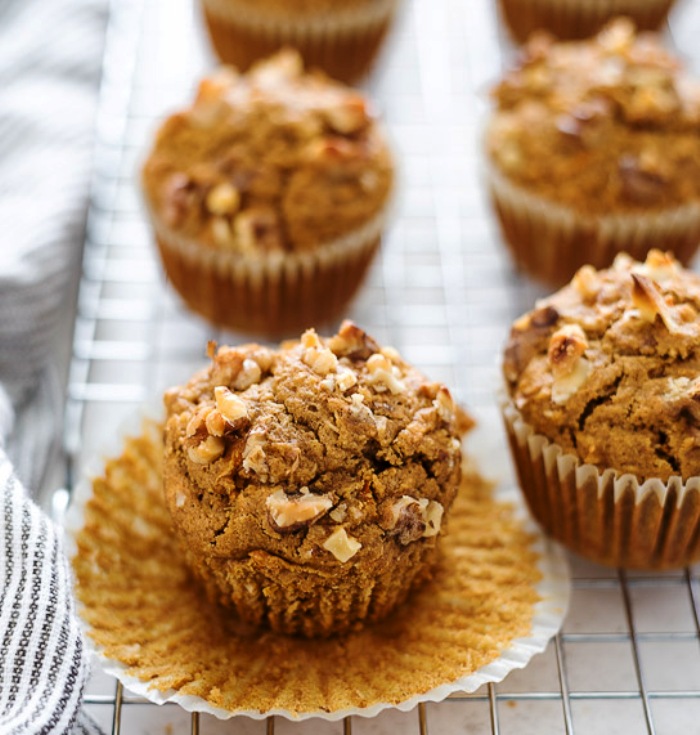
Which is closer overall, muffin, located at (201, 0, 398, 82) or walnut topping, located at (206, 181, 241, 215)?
walnut topping, located at (206, 181, 241, 215)

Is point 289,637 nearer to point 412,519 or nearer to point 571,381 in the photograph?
point 412,519

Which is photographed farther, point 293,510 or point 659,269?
point 659,269

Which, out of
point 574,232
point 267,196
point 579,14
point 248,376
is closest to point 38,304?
point 267,196

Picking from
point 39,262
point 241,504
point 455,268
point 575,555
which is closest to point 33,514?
point 241,504

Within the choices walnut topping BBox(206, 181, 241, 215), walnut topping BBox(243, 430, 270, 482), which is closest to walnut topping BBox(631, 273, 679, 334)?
walnut topping BBox(243, 430, 270, 482)

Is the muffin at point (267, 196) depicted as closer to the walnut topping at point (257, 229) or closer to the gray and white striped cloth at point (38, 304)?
the walnut topping at point (257, 229)

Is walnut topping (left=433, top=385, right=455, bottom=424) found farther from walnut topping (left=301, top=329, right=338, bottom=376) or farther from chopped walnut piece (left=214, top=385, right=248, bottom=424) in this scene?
chopped walnut piece (left=214, top=385, right=248, bottom=424)
